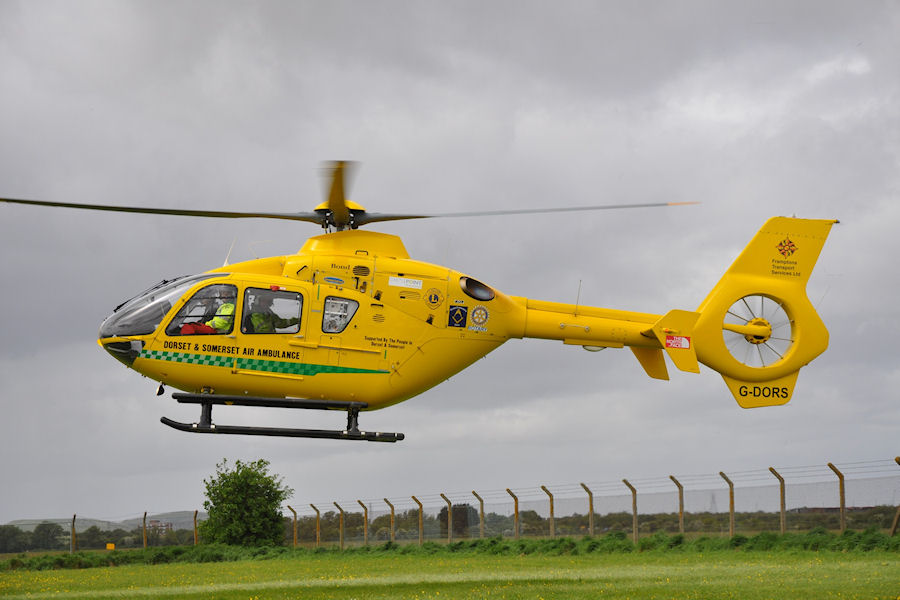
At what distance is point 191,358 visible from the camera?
17.8 m

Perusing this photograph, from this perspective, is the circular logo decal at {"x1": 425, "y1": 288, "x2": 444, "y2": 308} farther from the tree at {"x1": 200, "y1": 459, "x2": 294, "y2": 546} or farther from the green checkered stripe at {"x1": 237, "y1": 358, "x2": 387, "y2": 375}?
the tree at {"x1": 200, "y1": 459, "x2": 294, "y2": 546}

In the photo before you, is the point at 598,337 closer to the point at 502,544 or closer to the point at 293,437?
the point at 293,437

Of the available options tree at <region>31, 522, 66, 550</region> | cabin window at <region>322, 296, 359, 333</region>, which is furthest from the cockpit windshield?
tree at <region>31, 522, 66, 550</region>

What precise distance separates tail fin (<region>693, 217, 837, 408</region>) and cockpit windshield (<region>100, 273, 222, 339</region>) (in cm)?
1150

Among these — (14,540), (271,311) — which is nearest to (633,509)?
(271,311)

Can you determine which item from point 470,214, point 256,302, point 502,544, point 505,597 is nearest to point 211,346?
point 256,302

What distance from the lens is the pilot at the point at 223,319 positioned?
1795 cm

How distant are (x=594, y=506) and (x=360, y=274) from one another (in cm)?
1737

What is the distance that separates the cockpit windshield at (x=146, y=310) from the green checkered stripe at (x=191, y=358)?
44 centimetres

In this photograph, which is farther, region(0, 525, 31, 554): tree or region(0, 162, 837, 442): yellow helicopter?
region(0, 525, 31, 554): tree

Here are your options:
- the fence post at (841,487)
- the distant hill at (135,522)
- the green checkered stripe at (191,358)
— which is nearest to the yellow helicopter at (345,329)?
the green checkered stripe at (191,358)

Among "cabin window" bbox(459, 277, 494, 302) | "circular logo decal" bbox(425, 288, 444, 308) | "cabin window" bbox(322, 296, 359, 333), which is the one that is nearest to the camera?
"cabin window" bbox(322, 296, 359, 333)

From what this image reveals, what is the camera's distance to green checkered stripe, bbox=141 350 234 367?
58.2 feet

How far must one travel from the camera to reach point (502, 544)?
32344mm
